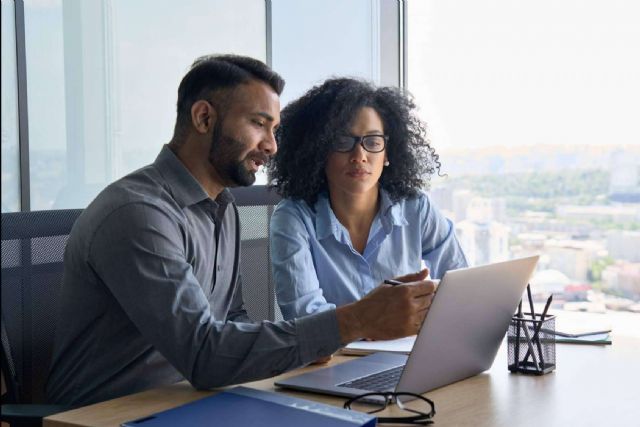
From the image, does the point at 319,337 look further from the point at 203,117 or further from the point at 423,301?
the point at 203,117

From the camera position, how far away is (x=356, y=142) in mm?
2271

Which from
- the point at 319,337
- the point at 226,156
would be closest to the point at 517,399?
the point at 319,337

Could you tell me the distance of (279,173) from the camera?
246cm

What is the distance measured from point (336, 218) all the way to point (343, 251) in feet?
0.35

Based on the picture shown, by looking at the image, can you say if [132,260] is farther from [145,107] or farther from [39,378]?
[145,107]

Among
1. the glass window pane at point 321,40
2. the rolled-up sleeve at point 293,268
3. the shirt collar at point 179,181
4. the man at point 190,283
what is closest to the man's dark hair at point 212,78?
the man at point 190,283

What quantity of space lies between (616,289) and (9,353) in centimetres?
261

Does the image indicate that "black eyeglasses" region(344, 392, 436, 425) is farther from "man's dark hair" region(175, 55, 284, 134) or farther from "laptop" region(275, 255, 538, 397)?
"man's dark hair" region(175, 55, 284, 134)

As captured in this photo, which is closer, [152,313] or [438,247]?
[152,313]

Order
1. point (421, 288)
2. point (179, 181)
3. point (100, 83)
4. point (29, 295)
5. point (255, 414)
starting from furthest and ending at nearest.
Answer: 1. point (100, 83)
2. point (179, 181)
3. point (29, 295)
4. point (421, 288)
5. point (255, 414)

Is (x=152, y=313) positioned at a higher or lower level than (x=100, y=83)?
lower

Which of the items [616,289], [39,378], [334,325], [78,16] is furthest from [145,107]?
[616,289]

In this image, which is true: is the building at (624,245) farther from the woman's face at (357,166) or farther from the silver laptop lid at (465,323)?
the silver laptop lid at (465,323)

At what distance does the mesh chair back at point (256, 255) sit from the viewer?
2.02 m
